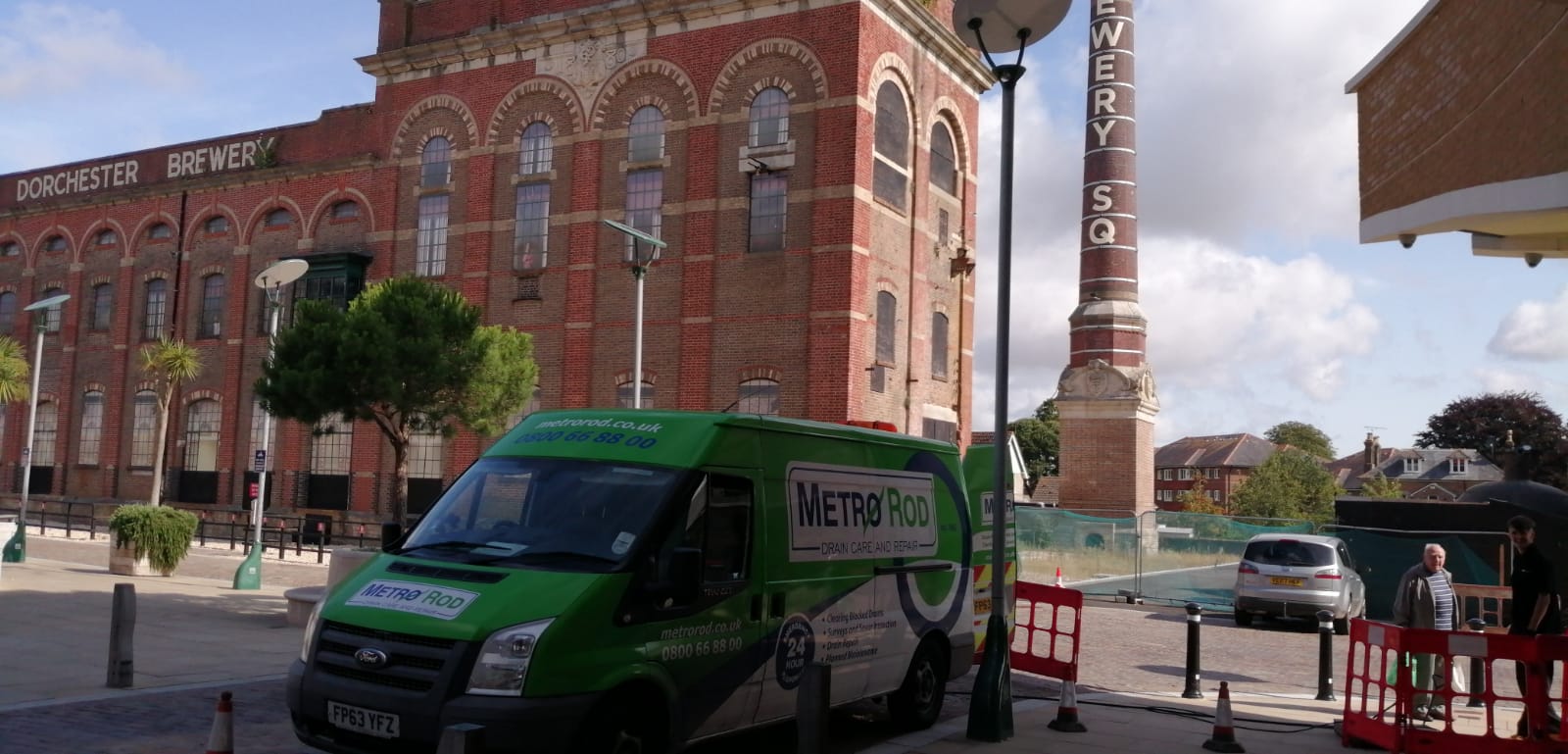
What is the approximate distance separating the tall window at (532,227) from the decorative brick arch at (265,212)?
8.08 metres

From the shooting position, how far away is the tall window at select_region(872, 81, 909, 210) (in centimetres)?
2800

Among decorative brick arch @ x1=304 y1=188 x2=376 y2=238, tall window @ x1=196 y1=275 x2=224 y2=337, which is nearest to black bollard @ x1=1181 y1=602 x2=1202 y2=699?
decorative brick arch @ x1=304 y1=188 x2=376 y2=238

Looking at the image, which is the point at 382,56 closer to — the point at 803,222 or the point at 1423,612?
the point at 803,222

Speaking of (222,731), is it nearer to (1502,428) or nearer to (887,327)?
(887,327)

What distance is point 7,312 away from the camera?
42531mm

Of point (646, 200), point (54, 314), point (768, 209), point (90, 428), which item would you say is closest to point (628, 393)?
point (646, 200)

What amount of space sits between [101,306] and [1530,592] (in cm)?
4163

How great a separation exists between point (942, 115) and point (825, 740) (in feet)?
88.0

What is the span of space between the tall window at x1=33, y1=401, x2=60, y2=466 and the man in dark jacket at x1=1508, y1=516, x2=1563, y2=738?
1672 inches

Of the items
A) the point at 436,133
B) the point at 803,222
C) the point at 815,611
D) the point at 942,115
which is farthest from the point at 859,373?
the point at 815,611

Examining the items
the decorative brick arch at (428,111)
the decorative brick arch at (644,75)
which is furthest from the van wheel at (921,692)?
the decorative brick arch at (428,111)

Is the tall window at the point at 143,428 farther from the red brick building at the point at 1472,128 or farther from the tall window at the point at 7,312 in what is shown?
the red brick building at the point at 1472,128

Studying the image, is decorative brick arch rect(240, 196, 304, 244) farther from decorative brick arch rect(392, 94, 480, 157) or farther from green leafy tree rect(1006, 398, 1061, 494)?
green leafy tree rect(1006, 398, 1061, 494)

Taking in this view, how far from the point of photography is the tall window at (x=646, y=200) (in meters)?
29.4
